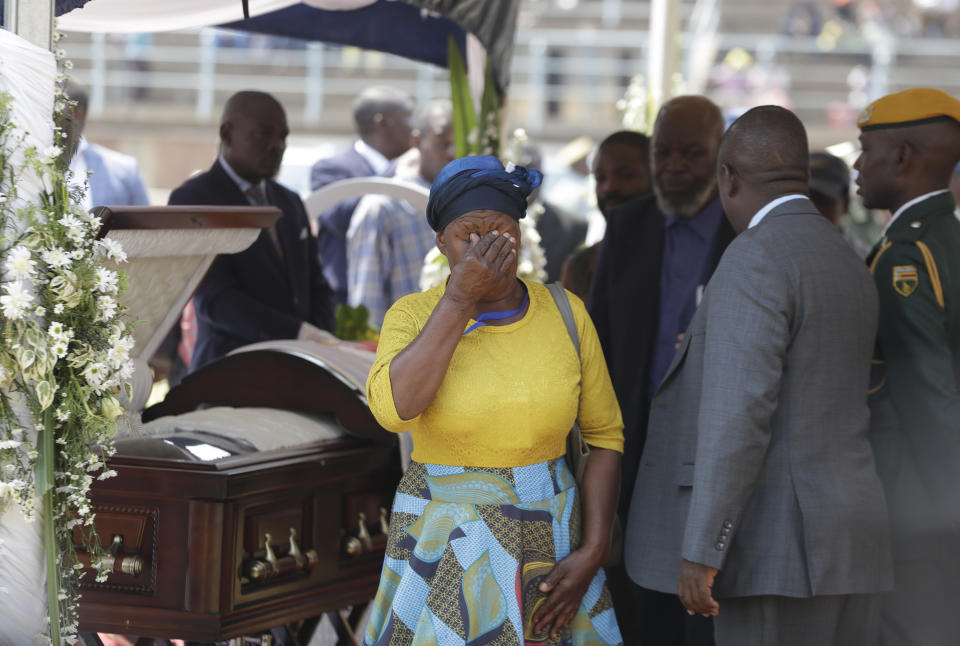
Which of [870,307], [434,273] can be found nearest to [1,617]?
[870,307]

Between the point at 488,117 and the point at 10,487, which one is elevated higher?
the point at 488,117

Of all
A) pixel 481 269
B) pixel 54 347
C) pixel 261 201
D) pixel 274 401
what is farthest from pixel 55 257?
pixel 261 201

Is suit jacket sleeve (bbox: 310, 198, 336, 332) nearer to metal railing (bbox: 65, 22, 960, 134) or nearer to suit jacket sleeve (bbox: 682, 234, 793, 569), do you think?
suit jacket sleeve (bbox: 682, 234, 793, 569)

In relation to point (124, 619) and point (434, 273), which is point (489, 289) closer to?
point (124, 619)

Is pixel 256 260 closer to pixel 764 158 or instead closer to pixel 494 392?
pixel 494 392

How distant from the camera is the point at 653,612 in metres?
4.15

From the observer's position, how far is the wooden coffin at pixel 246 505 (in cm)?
315

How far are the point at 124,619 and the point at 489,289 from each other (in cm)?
143

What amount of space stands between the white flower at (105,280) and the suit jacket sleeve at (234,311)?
1830mm

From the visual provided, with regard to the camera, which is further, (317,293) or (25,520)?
(317,293)

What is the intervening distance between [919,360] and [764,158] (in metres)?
0.69

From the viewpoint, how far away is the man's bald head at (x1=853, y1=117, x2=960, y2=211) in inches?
128

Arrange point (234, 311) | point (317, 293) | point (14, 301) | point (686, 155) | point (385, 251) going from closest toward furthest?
point (14, 301) < point (686, 155) < point (234, 311) < point (317, 293) < point (385, 251)

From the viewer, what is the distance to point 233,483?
316 cm
